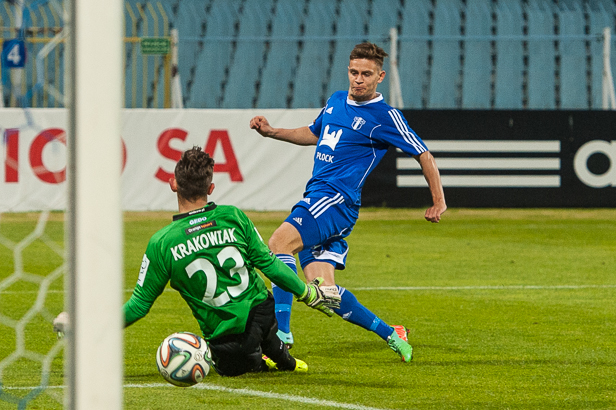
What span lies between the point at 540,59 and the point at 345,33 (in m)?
3.86

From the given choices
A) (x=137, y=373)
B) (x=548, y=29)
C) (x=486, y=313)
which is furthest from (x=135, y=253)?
(x=548, y=29)

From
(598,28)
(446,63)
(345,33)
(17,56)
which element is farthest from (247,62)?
(17,56)

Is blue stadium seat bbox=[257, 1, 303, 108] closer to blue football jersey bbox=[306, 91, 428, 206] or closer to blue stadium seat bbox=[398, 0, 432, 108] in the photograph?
blue stadium seat bbox=[398, 0, 432, 108]

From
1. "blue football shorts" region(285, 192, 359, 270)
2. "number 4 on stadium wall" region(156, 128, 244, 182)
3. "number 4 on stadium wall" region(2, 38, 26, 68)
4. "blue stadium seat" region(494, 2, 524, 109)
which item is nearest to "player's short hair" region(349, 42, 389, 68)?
"blue football shorts" region(285, 192, 359, 270)

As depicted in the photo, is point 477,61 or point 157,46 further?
point 477,61

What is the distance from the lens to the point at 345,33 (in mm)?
17812

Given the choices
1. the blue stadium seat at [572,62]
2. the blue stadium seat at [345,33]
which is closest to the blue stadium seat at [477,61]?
the blue stadium seat at [572,62]

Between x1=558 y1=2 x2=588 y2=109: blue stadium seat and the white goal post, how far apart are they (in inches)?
617

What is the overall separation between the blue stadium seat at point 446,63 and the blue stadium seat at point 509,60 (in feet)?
2.63

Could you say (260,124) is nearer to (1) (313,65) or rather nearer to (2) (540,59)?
(1) (313,65)

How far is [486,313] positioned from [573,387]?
2271 millimetres

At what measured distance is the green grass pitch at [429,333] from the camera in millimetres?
4184

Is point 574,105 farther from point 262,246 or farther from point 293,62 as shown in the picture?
point 262,246

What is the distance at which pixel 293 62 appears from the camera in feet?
57.1
